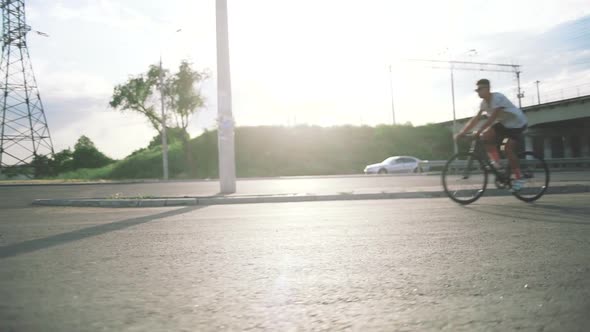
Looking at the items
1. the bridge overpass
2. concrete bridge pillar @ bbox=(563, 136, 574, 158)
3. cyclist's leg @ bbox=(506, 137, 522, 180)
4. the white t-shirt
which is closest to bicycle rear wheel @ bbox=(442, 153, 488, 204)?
cyclist's leg @ bbox=(506, 137, 522, 180)

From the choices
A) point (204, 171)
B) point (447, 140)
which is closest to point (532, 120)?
point (447, 140)

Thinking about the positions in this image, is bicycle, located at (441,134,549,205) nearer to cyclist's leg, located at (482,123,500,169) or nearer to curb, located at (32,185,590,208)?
cyclist's leg, located at (482,123,500,169)

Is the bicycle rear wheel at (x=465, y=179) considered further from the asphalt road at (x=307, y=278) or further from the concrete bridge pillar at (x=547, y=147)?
the concrete bridge pillar at (x=547, y=147)

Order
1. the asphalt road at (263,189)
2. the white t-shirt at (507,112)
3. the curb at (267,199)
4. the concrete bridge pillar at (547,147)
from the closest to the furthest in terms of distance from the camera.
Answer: the white t-shirt at (507,112), the curb at (267,199), the asphalt road at (263,189), the concrete bridge pillar at (547,147)

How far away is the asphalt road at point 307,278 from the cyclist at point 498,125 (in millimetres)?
2391

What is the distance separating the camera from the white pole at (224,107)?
11.6m

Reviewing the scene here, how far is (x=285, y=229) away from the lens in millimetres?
4508

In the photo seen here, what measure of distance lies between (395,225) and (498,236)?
110 cm

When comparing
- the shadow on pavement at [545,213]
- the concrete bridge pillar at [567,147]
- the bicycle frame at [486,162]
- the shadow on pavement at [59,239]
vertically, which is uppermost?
the concrete bridge pillar at [567,147]

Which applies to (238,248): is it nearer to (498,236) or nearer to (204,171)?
(498,236)

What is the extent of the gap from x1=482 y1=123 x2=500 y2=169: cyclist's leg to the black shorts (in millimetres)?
22

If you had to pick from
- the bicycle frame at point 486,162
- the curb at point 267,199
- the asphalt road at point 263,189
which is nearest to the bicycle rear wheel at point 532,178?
the bicycle frame at point 486,162

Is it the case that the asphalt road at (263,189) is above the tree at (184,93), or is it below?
below

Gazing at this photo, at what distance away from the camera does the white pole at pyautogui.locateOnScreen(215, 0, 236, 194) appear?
37.9 ft
